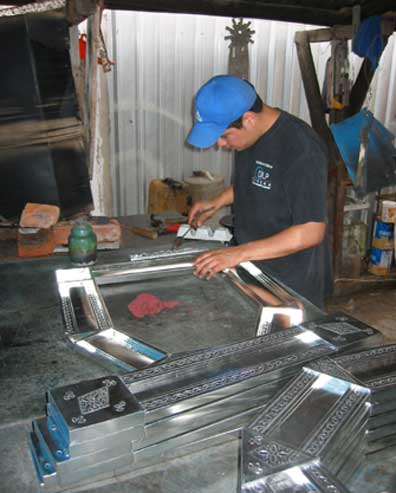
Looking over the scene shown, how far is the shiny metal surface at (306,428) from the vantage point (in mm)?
934

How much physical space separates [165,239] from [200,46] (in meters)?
2.22

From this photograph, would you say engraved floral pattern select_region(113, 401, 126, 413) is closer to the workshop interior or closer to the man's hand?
the workshop interior

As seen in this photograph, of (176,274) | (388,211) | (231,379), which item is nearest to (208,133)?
(176,274)

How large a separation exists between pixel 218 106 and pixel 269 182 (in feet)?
1.40

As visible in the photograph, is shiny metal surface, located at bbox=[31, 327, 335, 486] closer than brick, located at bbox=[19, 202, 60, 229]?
Yes

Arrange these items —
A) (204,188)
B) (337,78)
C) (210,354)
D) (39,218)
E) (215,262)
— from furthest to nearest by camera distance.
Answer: (204,188) → (337,78) → (39,218) → (215,262) → (210,354)

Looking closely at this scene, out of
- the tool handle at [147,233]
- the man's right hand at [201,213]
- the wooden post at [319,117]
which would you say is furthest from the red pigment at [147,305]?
the wooden post at [319,117]

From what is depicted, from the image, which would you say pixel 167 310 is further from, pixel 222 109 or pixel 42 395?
pixel 222 109

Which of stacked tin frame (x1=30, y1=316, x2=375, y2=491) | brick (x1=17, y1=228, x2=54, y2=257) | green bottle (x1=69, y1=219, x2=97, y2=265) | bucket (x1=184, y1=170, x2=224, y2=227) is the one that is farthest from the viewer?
bucket (x1=184, y1=170, x2=224, y2=227)

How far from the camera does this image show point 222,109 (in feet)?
6.38

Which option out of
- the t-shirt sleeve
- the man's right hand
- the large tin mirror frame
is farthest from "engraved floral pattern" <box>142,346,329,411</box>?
the man's right hand

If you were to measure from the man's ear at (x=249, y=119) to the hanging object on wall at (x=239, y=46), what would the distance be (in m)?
2.35

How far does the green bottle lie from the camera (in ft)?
7.01

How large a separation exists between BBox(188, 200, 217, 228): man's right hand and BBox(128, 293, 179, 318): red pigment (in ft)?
2.52
